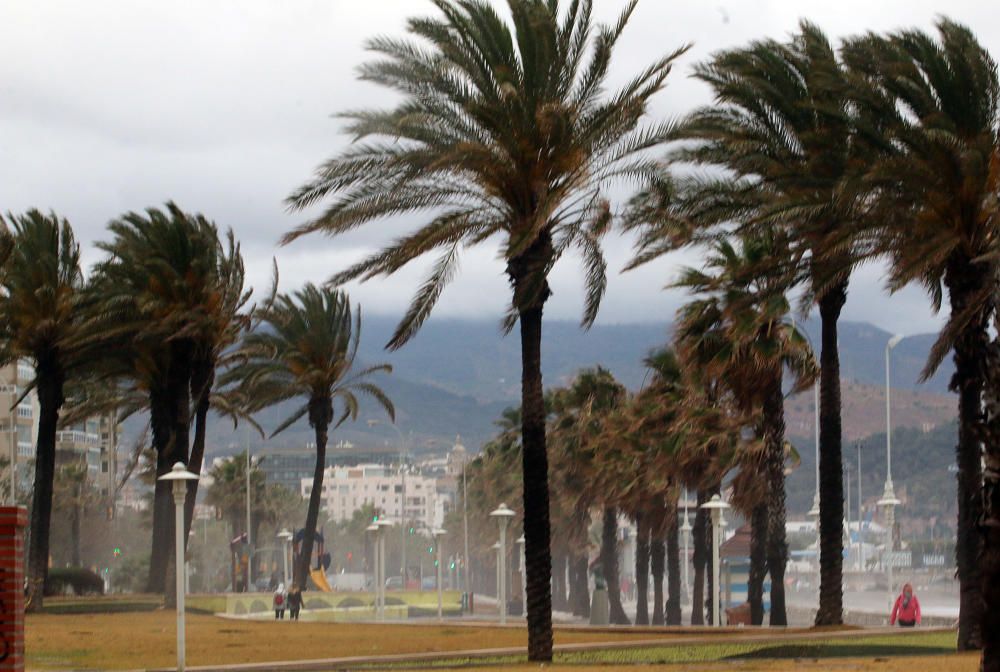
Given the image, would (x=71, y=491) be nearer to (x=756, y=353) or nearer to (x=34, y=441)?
(x=34, y=441)

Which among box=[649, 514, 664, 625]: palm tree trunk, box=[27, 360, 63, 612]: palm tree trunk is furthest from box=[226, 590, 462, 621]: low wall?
box=[649, 514, 664, 625]: palm tree trunk

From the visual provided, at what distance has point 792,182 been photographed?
3133cm

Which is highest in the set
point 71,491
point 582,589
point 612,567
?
point 71,491

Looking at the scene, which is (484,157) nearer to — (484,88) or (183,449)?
(484,88)

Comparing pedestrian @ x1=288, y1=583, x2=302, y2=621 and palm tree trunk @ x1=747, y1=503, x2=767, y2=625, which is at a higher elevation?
palm tree trunk @ x1=747, y1=503, x2=767, y2=625

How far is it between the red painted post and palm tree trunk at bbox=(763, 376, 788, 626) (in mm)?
27950

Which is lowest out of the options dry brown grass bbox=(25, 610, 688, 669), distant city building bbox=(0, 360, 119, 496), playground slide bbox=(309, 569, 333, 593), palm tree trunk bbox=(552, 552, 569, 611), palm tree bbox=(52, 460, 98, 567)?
palm tree trunk bbox=(552, 552, 569, 611)

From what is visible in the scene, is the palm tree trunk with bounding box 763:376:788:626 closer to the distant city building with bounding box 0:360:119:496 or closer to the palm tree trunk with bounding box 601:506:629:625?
the palm tree trunk with bounding box 601:506:629:625

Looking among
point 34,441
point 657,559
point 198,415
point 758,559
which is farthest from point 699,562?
point 34,441

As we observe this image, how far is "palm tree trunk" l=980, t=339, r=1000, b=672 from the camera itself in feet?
55.7

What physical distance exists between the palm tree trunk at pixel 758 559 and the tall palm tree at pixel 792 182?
11351 mm

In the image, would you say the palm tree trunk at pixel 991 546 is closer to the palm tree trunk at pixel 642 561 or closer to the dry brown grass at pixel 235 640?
the dry brown grass at pixel 235 640

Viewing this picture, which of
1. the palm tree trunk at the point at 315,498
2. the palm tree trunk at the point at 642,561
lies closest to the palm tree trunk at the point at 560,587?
the palm tree trunk at the point at 642,561

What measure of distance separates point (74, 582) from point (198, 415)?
31.7 feet
